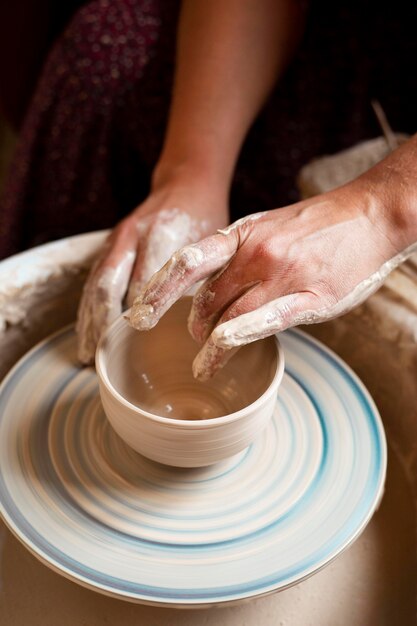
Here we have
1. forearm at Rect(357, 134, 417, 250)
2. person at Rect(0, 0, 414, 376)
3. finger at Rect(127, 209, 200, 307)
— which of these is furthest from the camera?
person at Rect(0, 0, 414, 376)

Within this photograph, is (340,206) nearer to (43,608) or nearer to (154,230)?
(154,230)

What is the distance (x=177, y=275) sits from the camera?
909 mm

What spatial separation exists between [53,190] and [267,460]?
103 centimetres

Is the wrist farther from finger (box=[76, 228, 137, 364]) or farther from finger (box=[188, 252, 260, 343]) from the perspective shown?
finger (box=[188, 252, 260, 343])

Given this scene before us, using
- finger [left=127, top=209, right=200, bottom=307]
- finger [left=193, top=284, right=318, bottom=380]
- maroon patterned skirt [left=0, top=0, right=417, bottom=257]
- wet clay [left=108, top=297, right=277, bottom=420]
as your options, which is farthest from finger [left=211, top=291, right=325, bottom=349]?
maroon patterned skirt [left=0, top=0, right=417, bottom=257]

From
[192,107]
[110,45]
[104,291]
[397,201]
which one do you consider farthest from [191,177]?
[110,45]

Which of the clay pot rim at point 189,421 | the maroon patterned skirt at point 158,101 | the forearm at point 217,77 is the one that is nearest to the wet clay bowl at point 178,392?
the clay pot rim at point 189,421

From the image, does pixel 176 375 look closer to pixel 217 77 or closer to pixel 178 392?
pixel 178 392

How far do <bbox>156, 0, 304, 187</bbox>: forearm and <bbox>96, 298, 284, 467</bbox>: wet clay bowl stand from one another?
391mm

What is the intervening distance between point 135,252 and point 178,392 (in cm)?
25

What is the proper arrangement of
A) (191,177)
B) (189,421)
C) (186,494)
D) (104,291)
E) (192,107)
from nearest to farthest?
(189,421) → (186,494) → (104,291) → (191,177) → (192,107)

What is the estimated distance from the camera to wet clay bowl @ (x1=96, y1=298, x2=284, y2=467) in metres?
0.87

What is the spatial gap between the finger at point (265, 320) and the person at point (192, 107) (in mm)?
381

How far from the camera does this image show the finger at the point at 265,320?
863 millimetres
